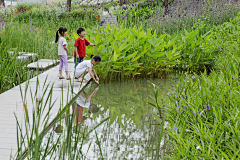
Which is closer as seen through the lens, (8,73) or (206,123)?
(206,123)

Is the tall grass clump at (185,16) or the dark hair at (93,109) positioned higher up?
the tall grass clump at (185,16)

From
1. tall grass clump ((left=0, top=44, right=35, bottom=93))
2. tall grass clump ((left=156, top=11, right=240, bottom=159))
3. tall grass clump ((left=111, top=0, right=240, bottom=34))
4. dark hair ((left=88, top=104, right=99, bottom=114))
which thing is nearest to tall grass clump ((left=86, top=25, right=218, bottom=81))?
dark hair ((left=88, top=104, right=99, bottom=114))

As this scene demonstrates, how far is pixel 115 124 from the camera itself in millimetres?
3367

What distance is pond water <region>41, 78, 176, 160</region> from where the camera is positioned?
2568 mm

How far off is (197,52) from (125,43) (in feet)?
6.15

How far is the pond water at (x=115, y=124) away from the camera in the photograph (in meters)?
2.57

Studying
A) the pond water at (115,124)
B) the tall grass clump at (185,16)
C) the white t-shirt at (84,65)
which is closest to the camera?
the pond water at (115,124)

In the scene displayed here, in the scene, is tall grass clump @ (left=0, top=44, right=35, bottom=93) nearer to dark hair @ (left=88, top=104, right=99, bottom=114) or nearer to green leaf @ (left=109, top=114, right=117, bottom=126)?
dark hair @ (left=88, top=104, right=99, bottom=114)

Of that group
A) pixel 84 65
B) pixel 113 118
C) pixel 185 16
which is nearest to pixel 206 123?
pixel 113 118

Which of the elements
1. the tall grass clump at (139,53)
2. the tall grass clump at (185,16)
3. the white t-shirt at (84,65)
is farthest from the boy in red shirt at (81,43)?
the tall grass clump at (185,16)

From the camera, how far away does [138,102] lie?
14.0 feet

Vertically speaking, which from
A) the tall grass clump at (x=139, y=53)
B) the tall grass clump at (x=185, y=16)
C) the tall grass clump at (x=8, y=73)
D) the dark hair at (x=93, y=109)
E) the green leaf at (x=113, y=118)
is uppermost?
the tall grass clump at (x=185, y=16)

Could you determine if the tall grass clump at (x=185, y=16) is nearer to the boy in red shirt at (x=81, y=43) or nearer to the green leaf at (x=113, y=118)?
the boy in red shirt at (x=81, y=43)

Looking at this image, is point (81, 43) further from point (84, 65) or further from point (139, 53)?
point (139, 53)
